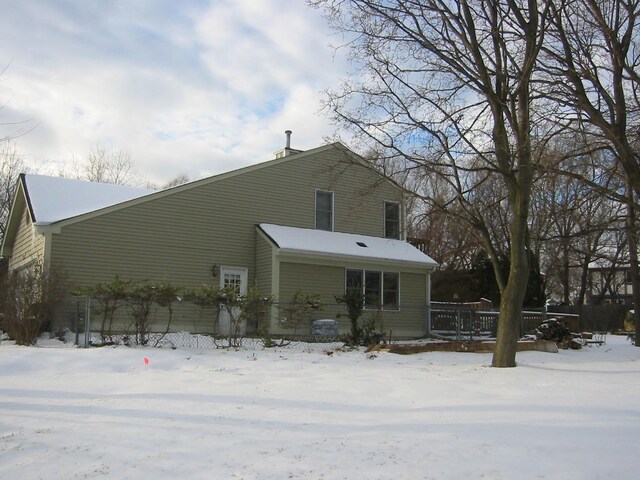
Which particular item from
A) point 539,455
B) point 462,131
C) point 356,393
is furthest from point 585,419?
point 462,131

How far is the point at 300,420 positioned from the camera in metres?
6.46

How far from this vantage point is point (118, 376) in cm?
927

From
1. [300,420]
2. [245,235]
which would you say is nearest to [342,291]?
[245,235]

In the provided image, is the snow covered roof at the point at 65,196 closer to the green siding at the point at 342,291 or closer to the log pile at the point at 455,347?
the green siding at the point at 342,291

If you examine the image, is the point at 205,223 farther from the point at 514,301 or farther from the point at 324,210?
the point at 514,301

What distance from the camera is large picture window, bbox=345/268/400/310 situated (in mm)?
19594

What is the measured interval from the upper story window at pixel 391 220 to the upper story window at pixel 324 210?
2485mm

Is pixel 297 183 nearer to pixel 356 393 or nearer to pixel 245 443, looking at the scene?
pixel 356 393

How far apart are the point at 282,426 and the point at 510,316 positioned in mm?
6783

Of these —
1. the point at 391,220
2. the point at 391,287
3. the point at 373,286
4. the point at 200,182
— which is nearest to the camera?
the point at 200,182

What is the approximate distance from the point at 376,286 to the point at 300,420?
1385cm

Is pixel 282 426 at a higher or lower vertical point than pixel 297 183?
lower

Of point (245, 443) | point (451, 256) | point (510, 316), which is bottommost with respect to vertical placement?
point (245, 443)

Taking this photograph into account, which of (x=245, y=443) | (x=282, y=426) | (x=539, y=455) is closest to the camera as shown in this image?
(x=539, y=455)
